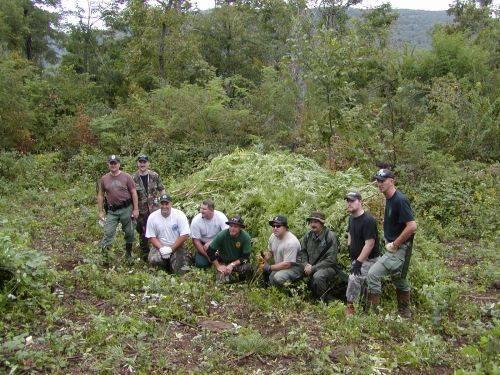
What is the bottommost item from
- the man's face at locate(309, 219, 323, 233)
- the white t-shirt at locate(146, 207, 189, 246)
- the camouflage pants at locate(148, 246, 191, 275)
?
the camouflage pants at locate(148, 246, 191, 275)

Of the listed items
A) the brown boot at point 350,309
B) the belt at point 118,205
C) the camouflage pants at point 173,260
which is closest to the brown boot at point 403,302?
the brown boot at point 350,309

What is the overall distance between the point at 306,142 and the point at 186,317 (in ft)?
34.0

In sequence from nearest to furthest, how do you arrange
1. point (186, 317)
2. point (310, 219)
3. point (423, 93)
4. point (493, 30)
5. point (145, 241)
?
1. point (186, 317)
2. point (310, 219)
3. point (145, 241)
4. point (423, 93)
5. point (493, 30)

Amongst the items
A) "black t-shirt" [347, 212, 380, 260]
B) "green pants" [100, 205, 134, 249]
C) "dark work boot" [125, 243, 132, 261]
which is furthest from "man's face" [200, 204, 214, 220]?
"black t-shirt" [347, 212, 380, 260]

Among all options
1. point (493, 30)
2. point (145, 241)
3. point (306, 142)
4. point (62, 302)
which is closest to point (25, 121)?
point (306, 142)

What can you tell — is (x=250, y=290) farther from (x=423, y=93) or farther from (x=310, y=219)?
(x=423, y=93)

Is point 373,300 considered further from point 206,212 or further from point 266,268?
point 206,212

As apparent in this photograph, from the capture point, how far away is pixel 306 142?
15508 mm

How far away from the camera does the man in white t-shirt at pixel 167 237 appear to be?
26.2 ft

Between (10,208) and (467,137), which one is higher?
(467,137)

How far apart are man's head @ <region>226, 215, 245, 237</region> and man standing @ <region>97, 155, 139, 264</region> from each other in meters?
1.55

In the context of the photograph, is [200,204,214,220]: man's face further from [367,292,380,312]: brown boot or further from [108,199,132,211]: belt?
[367,292,380,312]: brown boot

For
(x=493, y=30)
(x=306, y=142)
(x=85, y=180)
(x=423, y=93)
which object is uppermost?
(x=493, y=30)

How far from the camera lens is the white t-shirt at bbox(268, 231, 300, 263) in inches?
290
